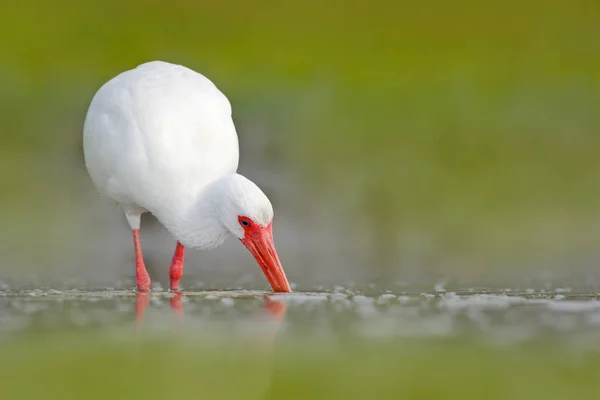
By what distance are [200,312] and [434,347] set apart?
170 centimetres

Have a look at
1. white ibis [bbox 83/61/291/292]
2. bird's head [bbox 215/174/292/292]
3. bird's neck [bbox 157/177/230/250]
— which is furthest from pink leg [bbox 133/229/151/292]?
bird's head [bbox 215/174/292/292]

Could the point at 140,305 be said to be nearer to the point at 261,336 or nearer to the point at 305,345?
the point at 261,336

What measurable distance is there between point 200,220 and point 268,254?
21.2 inches

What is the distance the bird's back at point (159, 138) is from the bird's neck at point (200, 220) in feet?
0.20

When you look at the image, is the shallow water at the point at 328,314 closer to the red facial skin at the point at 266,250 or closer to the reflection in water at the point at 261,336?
the reflection in water at the point at 261,336

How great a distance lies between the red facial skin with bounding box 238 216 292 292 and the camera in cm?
815

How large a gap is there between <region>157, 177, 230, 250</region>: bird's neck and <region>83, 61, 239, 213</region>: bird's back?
6 centimetres

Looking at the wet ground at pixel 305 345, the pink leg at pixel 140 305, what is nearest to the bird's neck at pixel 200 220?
the pink leg at pixel 140 305

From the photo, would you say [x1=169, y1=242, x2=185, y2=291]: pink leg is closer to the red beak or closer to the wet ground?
the red beak

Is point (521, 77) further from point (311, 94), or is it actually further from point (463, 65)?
point (311, 94)

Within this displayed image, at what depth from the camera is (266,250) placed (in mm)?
8258

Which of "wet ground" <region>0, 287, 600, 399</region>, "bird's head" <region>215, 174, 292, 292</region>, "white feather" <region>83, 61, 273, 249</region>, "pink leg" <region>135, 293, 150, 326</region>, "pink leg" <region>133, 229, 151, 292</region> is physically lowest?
"wet ground" <region>0, 287, 600, 399</region>

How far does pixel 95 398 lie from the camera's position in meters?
4.66

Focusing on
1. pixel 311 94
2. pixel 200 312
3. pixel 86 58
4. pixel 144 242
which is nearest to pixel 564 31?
pixel 311 94
